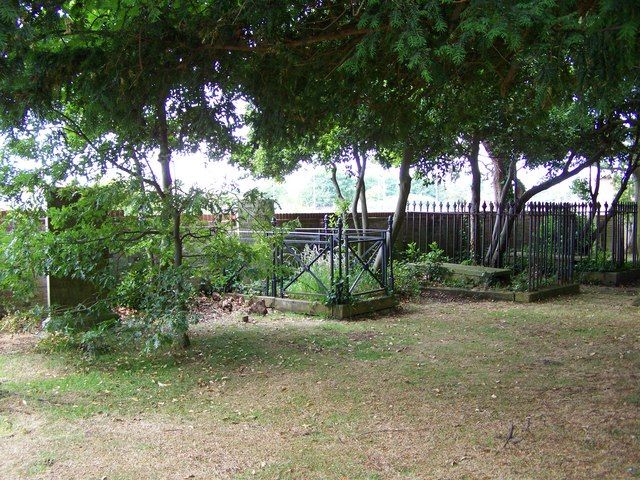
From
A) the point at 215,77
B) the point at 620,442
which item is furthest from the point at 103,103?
the point at 620,442

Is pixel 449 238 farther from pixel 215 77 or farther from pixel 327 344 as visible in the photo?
pixel 215 77

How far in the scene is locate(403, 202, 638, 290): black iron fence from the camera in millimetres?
12289

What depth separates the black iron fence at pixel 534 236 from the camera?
12289 mm

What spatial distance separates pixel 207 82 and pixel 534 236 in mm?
8288

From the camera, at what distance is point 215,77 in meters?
6.23

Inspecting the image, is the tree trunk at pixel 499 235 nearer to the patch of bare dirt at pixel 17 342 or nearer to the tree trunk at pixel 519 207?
the tree trunk at pixel 519 207

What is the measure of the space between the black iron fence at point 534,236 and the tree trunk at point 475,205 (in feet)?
0.08

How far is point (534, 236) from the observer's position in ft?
40.2

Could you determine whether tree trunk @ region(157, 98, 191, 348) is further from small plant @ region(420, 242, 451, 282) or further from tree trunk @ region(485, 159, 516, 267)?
tree trunk @ region(485, 159, 516, 267)

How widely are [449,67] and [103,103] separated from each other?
3.46 metres

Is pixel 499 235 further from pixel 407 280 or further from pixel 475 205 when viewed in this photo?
pixel 407 280

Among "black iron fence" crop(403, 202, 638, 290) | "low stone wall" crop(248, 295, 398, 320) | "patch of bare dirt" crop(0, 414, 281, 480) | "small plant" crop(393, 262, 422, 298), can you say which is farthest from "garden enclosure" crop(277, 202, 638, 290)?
"patch of bare dirt" crop(0, 414, 281, 480)

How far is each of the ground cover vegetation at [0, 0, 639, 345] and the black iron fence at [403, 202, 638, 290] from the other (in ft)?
15.8

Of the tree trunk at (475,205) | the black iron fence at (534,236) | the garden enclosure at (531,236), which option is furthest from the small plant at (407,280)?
the tree trunk at (475,205)
